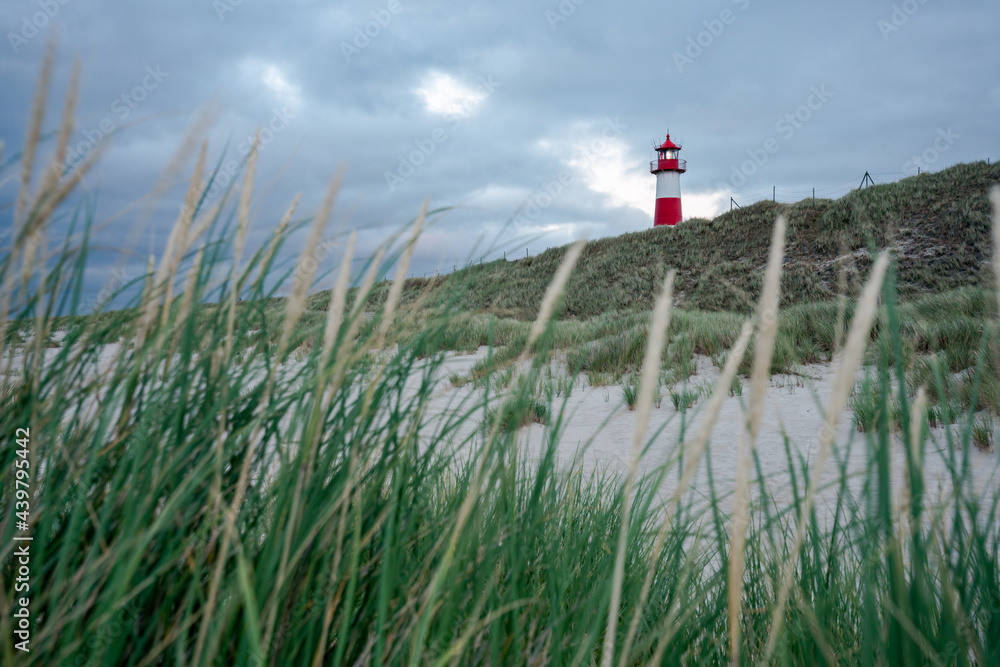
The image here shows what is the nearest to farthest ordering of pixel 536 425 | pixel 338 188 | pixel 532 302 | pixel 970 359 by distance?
pixel 338 188 < pixel 536 425 < pixel 970 359 < pixel 532 302

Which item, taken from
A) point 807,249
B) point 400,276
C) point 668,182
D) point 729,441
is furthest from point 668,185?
point 400,276

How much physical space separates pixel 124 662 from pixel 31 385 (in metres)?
0.46

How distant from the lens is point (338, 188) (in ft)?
3.14

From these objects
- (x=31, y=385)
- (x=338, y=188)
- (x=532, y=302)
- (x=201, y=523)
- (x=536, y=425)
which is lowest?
(x=536, y=425)

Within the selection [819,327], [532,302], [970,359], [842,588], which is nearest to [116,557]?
[842,588]

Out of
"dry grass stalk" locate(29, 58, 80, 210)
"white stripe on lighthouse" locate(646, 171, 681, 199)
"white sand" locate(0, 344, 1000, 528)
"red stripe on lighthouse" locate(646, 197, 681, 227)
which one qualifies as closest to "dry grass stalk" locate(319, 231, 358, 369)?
"dry grass stalk" locate(29, 58, 80, 210)

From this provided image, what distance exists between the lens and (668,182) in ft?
108

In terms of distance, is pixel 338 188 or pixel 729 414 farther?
pixel 729 414

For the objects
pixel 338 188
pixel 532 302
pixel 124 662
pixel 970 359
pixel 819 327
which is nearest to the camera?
pixel 124 662

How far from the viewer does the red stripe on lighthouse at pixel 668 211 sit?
31797mm

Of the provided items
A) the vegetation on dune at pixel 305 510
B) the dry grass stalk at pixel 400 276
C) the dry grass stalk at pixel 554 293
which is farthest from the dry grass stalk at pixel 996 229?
the dry grass stalk at pixel 400 276

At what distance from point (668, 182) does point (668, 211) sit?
2023mm

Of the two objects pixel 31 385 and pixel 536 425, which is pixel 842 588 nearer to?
pixel 31 385

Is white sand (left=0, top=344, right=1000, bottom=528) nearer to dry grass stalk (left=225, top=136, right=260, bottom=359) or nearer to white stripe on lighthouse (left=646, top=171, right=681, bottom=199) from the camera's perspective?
dry grass stalk (left=225, top=136, right=260, bottom=359)
